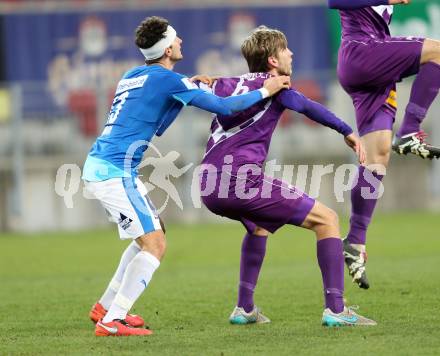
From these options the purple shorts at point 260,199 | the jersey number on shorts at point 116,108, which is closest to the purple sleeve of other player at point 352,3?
the purple shorts at point 260,199

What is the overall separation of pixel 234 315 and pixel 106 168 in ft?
4.92

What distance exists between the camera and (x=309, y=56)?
23219 millimetres

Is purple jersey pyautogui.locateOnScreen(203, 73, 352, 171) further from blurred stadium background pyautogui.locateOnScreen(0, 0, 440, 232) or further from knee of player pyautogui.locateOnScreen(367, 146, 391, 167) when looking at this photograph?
blurred stadium background pyautogui.locateOnScreen(0, 0, 440, 232)

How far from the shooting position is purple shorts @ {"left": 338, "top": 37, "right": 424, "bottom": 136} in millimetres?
8680

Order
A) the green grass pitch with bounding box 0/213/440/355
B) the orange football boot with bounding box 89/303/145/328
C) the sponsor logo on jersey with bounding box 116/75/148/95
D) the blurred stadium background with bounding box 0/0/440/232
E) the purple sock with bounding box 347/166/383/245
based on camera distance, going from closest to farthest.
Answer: the green grass pitch with bounding box 0/213/440/355 < the sponsor logo on jersey with bounding box 116/75/148/95 < the orange football boot with bounding box 89/303/145/328 < the purple sock with bounding box 347/166/383/245 < the blurred stadium background with bounding box 0/0/440/232

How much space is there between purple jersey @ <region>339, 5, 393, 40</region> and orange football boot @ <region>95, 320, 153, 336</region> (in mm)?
2938

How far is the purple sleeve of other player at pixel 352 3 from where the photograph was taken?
27.7ft

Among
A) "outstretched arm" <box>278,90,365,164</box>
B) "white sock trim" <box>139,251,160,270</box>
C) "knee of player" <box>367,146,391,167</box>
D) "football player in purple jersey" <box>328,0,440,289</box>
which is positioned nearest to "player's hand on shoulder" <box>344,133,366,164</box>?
"outstretched arm" <box>278,90,365,164</box>

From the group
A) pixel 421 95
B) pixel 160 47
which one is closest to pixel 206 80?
pixel 160 47

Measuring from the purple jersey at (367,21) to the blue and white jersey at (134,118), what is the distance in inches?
65.9

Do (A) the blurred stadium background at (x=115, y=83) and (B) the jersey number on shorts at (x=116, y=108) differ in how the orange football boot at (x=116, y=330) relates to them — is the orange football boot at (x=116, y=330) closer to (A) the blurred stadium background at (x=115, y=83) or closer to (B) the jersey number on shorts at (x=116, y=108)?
(B) the jersey number on shorts at (x=116, y=108)

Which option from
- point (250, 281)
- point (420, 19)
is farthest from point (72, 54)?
point (250, 281)

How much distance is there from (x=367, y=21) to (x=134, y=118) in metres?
2.12

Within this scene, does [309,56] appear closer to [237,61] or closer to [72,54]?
[237,61]
